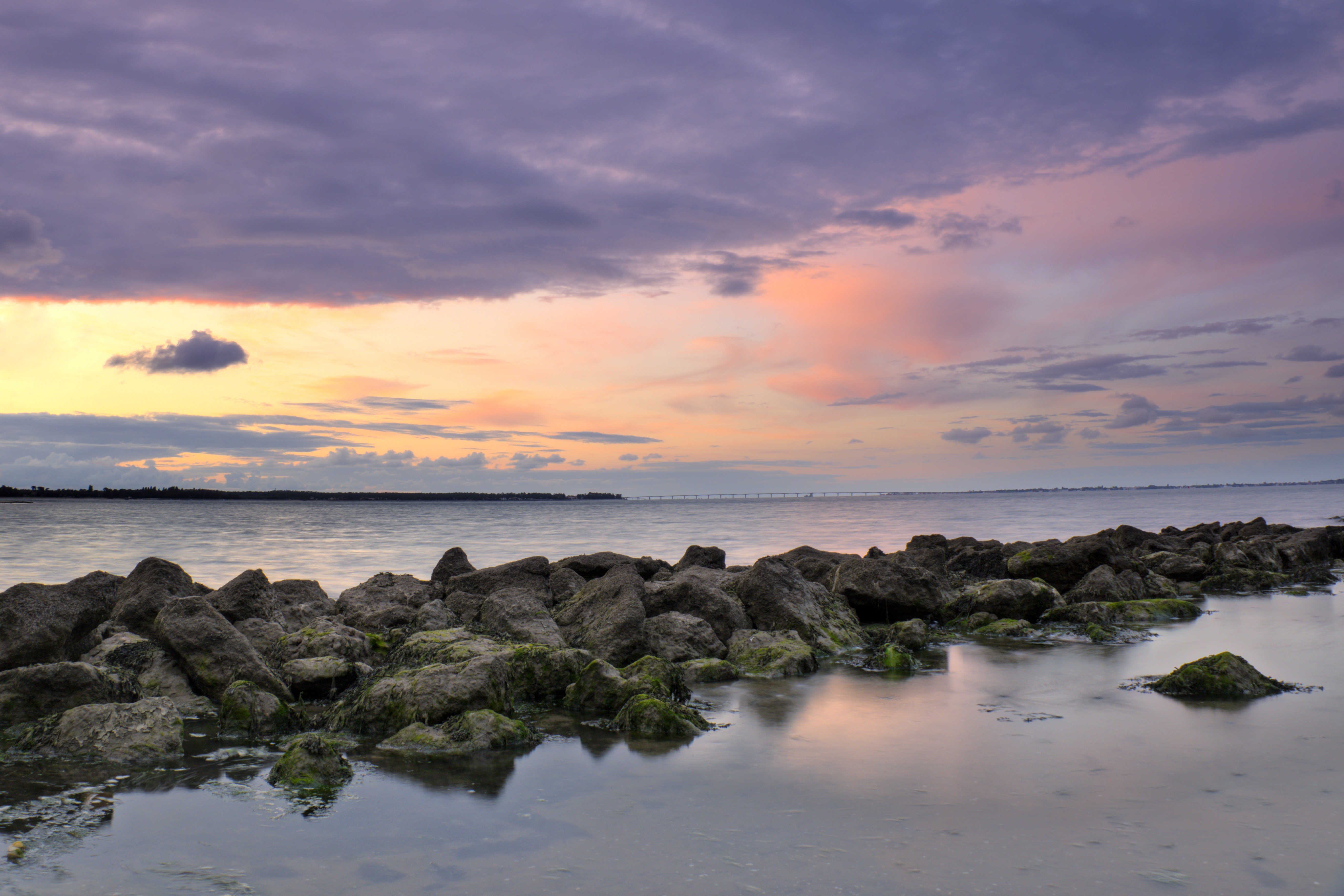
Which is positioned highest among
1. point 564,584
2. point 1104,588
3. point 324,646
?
point 1104,588

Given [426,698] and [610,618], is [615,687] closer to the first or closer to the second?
[426,698]

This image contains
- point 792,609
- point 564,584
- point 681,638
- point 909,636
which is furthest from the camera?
point 564,584

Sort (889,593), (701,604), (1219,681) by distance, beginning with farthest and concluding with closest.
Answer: (889,593), (701,604), (1219,681)

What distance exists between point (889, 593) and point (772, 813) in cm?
1084

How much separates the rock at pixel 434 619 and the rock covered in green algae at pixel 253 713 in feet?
12.7

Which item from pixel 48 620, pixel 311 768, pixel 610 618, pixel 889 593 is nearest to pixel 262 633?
pixel 48 620

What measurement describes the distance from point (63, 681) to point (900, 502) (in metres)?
170

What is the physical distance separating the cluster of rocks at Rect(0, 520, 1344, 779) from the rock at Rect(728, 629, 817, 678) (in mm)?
40

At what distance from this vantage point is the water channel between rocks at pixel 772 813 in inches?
199

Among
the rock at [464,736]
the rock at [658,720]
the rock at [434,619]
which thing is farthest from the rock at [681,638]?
the rock at [464,736]

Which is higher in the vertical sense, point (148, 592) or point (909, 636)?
point (148, 592)

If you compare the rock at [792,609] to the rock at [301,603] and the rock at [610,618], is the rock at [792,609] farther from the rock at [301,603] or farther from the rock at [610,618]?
the rock at [301,603]

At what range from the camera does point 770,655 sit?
11.9m

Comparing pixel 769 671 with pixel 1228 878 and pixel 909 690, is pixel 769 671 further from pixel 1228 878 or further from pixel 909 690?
pixel 1228 878
